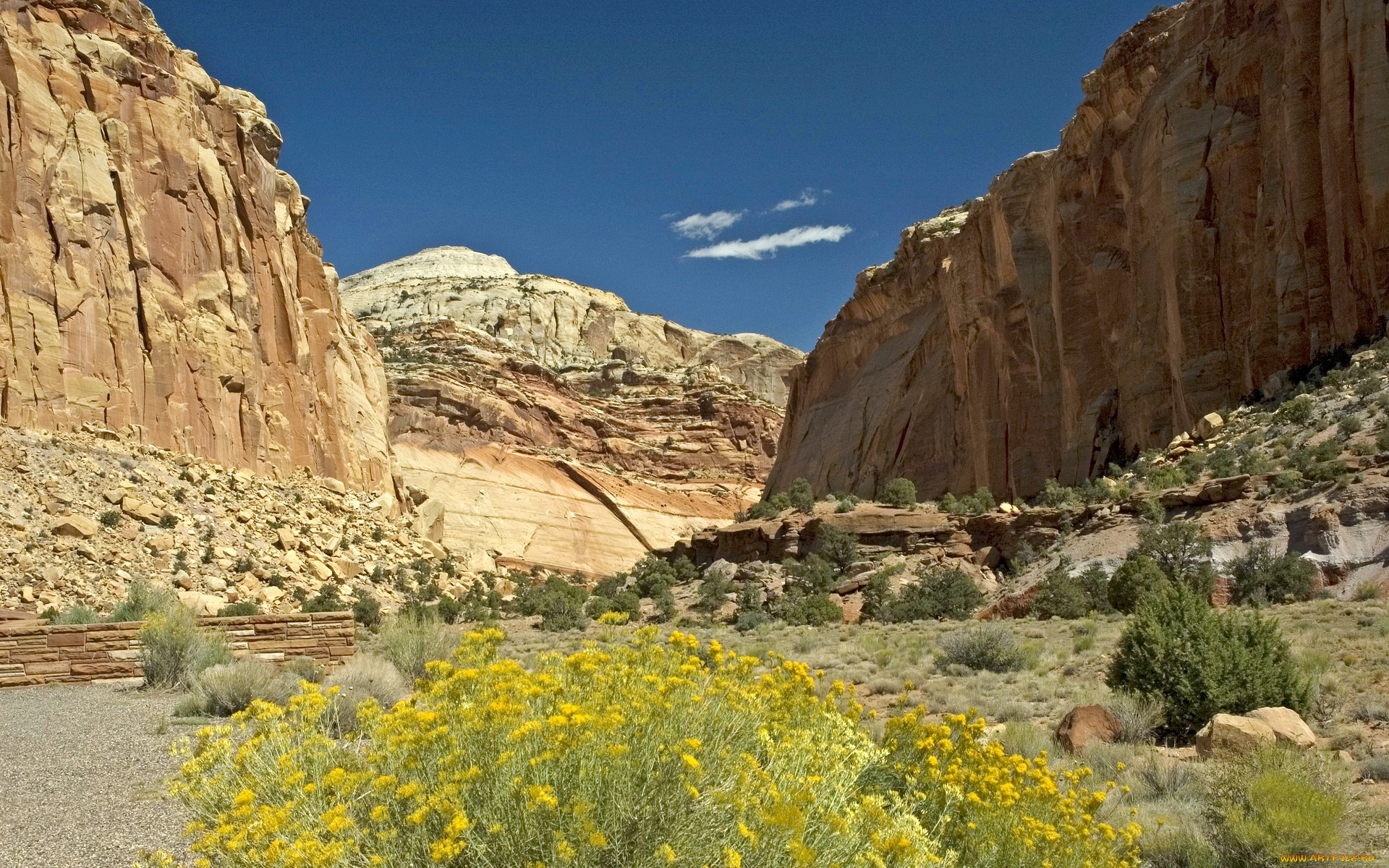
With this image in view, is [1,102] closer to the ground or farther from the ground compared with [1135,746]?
farther from the ground

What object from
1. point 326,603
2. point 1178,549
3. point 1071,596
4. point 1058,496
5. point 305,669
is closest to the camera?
point 305,669

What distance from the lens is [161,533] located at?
81.4ft

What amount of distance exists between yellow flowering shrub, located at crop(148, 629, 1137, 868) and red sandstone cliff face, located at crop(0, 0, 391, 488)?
27.5m

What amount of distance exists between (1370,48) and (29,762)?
102ft

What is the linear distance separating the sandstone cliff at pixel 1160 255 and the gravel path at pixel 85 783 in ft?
93.3

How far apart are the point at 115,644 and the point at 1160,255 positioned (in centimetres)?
3060

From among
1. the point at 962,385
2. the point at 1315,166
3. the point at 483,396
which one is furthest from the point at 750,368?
the point at 1315,166

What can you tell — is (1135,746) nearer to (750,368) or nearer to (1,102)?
(1,102)

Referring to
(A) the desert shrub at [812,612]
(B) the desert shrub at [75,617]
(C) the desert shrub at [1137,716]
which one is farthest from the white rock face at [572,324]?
(C) the desert shrub at [1137,716]

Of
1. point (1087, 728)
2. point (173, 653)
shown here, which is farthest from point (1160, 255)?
point (173, 653)

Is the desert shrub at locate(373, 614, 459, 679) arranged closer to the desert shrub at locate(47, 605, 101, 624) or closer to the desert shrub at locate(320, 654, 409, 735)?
the desert shrub at locate(320, 654, 409, 735)

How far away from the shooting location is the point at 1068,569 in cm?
2338

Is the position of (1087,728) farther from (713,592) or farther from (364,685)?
(713,592)

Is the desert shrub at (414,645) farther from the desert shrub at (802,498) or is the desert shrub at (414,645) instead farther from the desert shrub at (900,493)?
the desert shrub at (900,493)
